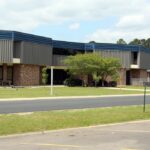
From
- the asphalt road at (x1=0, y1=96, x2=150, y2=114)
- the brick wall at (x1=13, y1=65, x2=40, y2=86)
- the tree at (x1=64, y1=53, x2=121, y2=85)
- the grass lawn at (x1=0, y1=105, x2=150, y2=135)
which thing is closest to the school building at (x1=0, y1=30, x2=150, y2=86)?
the brick wall at (x1=13, y1=65, x2=40, y2=86)

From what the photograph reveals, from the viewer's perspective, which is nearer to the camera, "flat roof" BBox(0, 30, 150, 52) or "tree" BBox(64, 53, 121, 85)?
"flat roof" BBox(0, 30, 150, 52)

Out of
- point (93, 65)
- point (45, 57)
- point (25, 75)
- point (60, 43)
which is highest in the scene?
point (60, 43)

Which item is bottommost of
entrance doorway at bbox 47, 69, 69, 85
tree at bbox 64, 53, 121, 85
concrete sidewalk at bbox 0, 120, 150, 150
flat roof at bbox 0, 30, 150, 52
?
concrete sidewalk at bbox 0, 120, 150, 150

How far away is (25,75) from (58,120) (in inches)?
1782

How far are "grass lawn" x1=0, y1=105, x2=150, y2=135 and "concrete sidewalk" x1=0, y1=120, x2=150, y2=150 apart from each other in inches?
29.1

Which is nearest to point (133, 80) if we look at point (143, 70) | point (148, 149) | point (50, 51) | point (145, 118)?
point (143, 70)

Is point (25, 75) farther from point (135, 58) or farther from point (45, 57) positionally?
point (135, 58)

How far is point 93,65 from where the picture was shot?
67.1 m

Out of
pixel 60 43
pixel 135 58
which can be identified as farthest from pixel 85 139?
pixel 135 58

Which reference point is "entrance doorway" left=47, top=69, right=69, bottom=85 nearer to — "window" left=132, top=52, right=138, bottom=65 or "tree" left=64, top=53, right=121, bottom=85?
"tree" left=64, top=53, right=121, bottom=85

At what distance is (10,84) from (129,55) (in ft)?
69.9

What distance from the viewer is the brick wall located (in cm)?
6272

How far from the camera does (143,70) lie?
79.4 metres

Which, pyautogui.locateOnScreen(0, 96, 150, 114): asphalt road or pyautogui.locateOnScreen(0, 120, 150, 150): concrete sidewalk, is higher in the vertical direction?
pyautogui.locateOnScreen(0, 96, 150, 114): asphalt road
